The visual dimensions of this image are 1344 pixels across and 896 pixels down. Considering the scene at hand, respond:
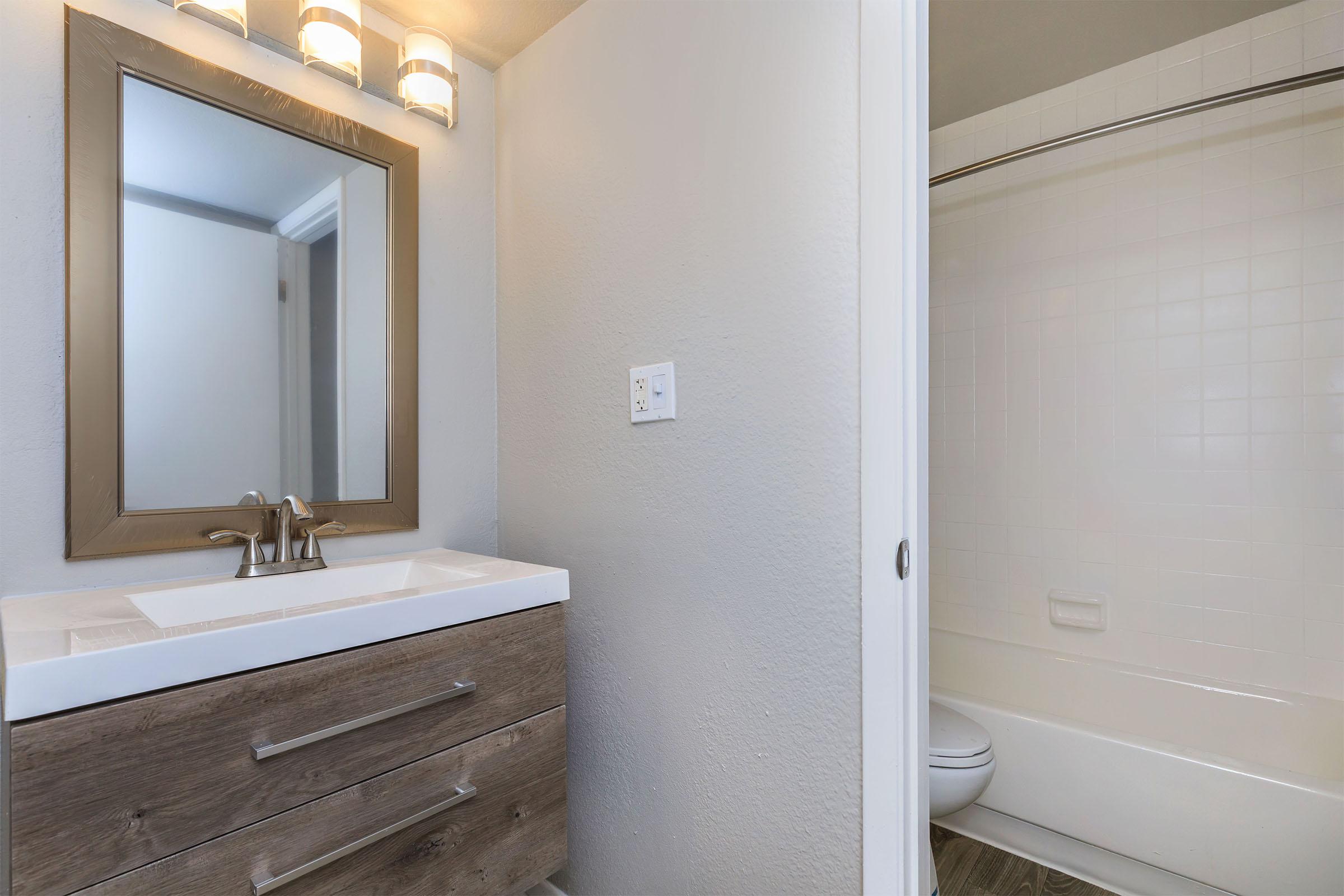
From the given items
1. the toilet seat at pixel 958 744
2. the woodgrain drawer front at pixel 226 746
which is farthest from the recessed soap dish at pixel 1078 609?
the woodgrain drawer front at pixel 226 746

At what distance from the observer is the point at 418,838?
100 centimetres

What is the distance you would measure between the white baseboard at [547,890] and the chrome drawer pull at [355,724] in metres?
0.78

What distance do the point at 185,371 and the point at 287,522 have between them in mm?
345

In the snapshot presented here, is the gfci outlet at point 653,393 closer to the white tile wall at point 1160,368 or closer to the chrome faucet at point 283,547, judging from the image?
the chrome faucet at point 283,547

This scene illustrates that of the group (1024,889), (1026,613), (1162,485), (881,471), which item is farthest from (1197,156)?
(1024,889)

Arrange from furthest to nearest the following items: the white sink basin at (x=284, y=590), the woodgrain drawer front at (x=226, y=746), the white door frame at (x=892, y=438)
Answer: the white sink basin at (x=284, y=590)
the white door frame at (x=892, y=438)
the woodgrain drawer front at (x=226, y=746)

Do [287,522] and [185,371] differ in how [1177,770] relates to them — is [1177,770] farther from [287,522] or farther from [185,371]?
[185,371]

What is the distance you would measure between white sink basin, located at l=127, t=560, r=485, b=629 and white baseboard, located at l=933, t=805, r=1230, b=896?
1.68 m

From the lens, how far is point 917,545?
97 centimetres

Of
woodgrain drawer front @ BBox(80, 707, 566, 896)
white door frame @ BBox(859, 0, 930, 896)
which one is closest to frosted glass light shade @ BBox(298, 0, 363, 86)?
white door frame @ BBox(859, 0, 930, 896)

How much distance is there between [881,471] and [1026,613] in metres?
1.68

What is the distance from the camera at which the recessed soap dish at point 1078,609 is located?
6.71 feet

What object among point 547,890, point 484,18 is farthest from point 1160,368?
point 547,890

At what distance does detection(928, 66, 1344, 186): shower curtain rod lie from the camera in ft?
5.03
